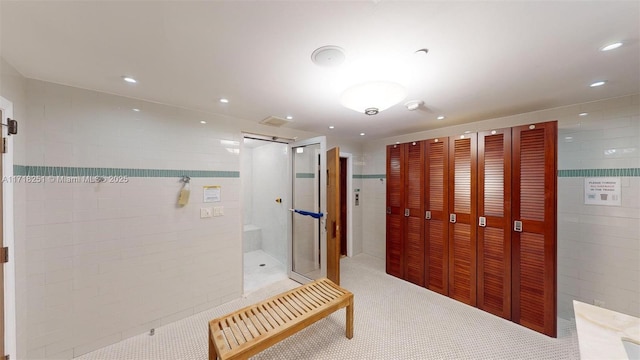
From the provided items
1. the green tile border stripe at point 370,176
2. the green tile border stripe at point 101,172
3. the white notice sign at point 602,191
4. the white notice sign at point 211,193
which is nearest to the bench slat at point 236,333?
the white notice sign at point 211,193

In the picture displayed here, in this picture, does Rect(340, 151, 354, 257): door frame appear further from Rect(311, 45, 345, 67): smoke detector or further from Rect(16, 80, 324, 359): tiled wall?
Rect(311, 45, 345, 67): smoke detector

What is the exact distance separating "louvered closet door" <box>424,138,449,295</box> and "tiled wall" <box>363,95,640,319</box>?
3.30 ft

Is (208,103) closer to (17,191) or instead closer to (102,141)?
(102,141)

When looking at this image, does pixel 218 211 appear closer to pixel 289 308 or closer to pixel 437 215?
pixel 289 308

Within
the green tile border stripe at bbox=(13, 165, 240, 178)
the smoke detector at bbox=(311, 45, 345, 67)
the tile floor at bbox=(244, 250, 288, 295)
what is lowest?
the tile floor at bbox=(244, 250, 288, 295)

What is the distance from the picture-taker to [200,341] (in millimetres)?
2088

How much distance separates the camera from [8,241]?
4.95ft

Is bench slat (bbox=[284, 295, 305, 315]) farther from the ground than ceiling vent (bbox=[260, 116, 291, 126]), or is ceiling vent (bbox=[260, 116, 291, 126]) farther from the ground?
ceiling vent (bbox=[260, 116, 291, 126])

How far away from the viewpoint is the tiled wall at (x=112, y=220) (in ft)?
5.84

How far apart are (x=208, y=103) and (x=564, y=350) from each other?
4097 mm

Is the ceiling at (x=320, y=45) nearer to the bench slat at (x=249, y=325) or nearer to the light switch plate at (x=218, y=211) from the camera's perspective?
the light switch plate at (x=218, y=211)

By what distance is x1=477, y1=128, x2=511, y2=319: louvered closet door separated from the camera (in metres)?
2.38

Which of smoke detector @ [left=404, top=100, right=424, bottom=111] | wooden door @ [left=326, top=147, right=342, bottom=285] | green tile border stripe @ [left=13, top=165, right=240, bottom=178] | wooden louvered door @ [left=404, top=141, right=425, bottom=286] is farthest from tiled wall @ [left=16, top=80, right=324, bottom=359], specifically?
wooden louvered door @ [left=404, top=141, right=425, bottom=286]

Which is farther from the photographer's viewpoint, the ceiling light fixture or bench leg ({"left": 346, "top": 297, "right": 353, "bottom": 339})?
bench leg ({"left": 346, "top": 297, "right": 353, "bottom": 339})
